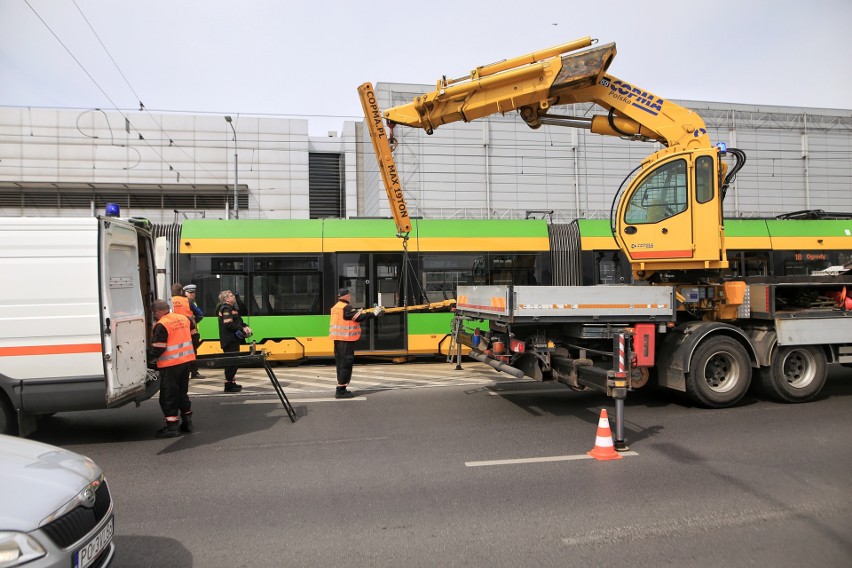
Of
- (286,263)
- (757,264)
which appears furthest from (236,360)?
(757,264)

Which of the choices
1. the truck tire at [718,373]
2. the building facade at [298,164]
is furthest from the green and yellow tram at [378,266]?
the building facade at [298,164]

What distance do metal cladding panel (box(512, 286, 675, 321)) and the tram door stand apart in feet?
19.6

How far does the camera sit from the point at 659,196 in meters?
7.87

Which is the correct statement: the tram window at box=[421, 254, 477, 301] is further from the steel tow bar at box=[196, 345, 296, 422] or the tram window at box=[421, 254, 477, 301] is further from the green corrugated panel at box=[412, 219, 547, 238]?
the steel tow bar at box=[196, 345, 296, 422]

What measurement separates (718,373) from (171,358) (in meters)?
7.26

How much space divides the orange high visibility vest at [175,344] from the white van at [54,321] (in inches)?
19.4

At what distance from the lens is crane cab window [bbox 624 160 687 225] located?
7664mm

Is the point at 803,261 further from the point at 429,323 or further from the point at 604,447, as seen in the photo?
the point at 604,447

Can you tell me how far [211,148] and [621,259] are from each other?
80.8ft

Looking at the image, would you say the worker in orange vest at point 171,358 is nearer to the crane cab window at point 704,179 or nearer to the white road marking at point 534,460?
the white road marking at point 534,460

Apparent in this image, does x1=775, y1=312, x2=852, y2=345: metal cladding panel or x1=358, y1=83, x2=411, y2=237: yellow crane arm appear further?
x1=358, y1=83, x2=411, y2=237: yellow crane arm

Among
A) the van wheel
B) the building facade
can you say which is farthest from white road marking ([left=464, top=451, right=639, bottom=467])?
the building facade

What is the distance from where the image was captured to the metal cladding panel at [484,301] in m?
6.66

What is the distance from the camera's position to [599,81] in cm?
811
